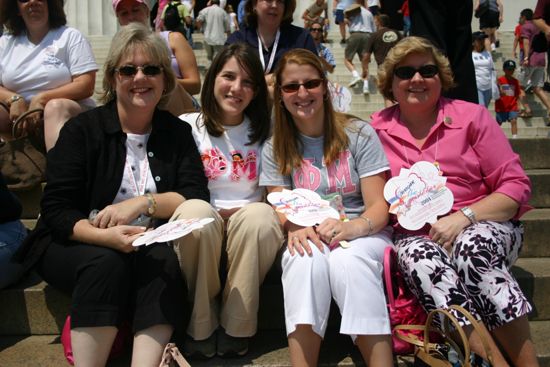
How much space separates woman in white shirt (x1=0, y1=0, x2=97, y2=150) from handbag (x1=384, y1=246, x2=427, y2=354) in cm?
232

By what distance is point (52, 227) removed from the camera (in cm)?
269

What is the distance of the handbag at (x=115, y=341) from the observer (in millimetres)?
2605

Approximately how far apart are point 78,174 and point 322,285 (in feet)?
4.20

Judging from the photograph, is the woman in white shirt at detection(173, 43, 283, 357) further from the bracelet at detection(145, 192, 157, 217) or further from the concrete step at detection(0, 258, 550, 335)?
the concrete step at detection(0, 258, 550, 335)

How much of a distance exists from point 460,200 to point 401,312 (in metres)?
0.70

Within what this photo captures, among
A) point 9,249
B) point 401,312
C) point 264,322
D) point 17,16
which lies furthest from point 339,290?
point 17,16

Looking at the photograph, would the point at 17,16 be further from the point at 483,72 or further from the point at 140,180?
the point at 483,72

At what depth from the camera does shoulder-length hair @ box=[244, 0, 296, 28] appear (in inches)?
163

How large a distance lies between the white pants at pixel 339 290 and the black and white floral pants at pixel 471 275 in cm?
19

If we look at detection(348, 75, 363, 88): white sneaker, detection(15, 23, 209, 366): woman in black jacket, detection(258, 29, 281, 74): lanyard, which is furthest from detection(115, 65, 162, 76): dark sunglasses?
detection(348, 75, 363, 88): white sneaker

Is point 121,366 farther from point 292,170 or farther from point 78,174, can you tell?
point 292,170

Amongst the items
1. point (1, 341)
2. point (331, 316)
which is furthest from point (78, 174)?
point (331, 316)

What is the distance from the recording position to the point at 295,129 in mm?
3105

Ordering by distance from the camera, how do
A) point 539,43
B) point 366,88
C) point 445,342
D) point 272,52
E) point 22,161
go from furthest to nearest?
point 366,88 < point 539,43 < point 272,52 < point 22,161 < point 445,342
